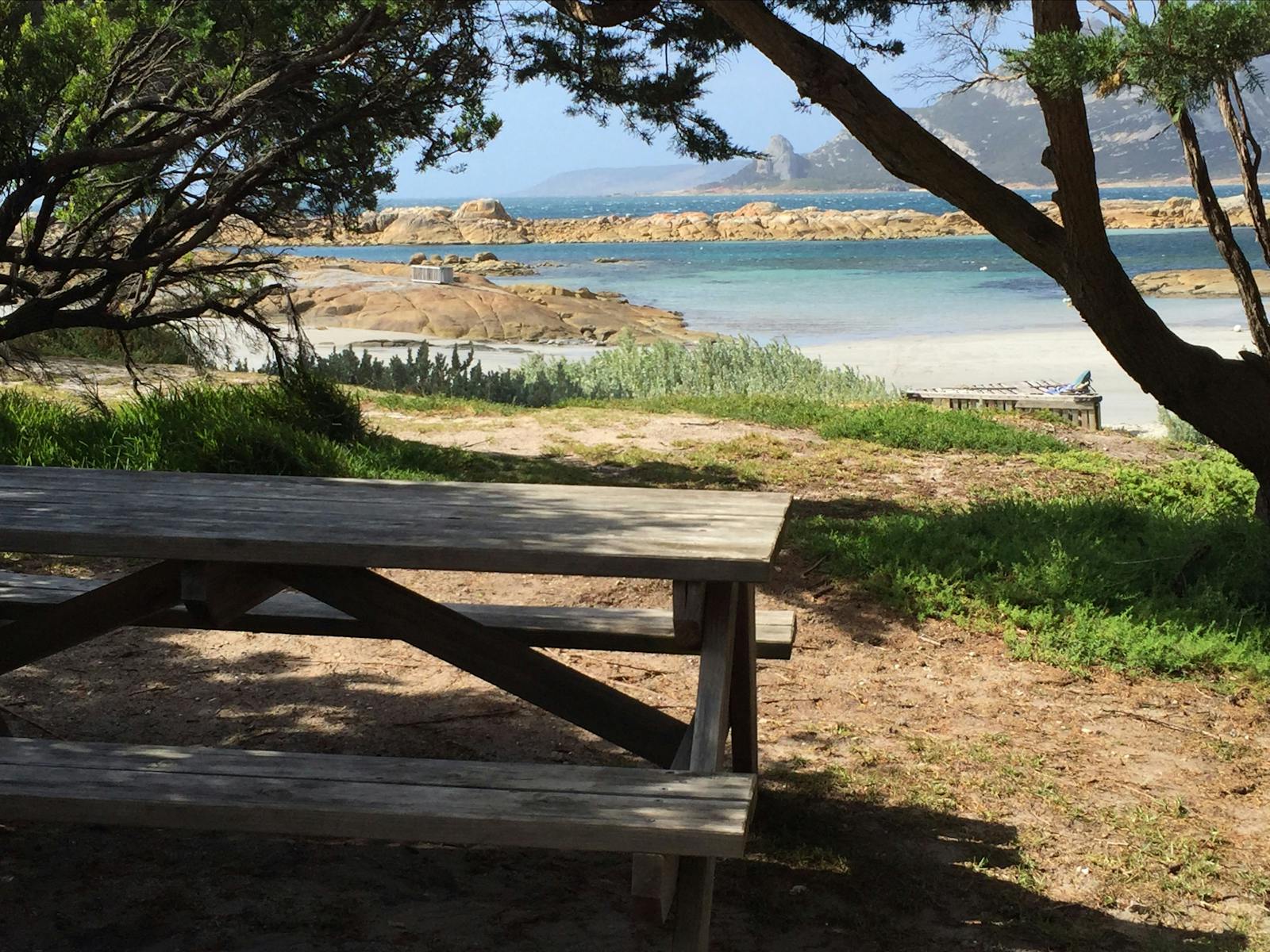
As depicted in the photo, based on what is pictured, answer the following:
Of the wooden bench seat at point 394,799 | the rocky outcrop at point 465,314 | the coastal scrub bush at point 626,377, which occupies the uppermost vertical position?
the rocky outcrop at point 465,314

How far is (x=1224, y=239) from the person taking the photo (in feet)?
21.5

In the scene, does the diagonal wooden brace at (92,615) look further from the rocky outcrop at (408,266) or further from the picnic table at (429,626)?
the rocky outcrop at (408,266)

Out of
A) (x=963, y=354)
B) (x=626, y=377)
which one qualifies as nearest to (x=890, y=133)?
(x=626, y=377)

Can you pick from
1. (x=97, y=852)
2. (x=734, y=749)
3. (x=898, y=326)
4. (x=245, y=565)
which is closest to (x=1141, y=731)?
(x=734, y=749)

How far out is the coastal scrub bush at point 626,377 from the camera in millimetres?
12434

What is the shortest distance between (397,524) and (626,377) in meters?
11.2

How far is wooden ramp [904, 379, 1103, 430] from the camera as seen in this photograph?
11.8 meters

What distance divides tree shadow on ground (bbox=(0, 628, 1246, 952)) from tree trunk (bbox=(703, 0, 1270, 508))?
3.06m

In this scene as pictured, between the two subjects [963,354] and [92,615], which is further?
[963,354]

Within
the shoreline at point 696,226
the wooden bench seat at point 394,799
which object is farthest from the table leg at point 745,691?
the shoreline at point 696,226

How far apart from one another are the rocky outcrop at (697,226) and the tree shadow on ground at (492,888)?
79.0 meters

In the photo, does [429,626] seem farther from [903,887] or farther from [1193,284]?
[1193,284]

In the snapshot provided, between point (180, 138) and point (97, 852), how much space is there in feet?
14.3

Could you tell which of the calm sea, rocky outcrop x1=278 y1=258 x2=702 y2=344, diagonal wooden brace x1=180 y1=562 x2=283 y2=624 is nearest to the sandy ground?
the calm sea
